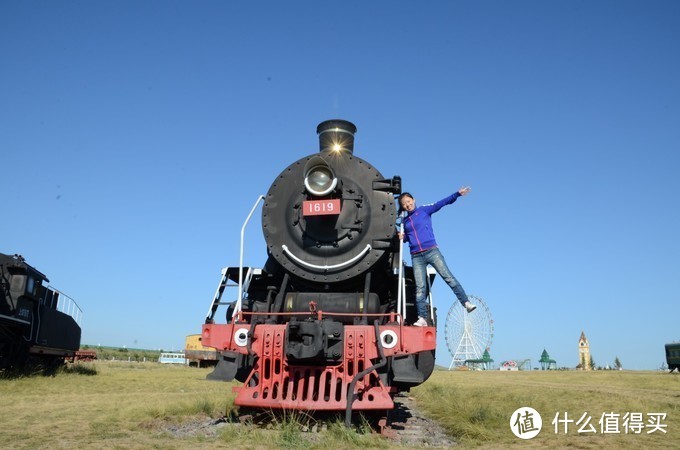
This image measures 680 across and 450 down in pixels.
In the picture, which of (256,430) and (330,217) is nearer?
(256,430)

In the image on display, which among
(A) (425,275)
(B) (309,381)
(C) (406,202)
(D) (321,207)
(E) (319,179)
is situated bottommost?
(B) (309,381)

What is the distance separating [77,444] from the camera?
5172 mm

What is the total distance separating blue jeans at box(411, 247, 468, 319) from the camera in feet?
24.7

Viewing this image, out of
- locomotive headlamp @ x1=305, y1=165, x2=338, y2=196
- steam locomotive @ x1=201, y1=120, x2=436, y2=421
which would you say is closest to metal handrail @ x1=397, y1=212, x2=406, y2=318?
steam locomotive @ x1=201, y1=120, x2=436, y2=421

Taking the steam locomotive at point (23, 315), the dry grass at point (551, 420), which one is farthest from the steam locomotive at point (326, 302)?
the steam locomotive at point (23, 315)

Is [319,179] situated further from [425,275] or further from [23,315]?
[23,315]

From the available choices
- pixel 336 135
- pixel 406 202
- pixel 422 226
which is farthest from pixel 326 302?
pixel 336 135

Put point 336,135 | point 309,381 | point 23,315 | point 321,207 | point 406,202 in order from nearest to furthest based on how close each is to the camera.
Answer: point 309,381
point 321,207
point 406,202
point 336,135
point 23,315

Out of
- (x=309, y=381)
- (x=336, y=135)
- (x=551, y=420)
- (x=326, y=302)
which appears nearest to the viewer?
(x=309, y=381)

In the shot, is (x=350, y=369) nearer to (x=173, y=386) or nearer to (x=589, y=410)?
(x=589, y=410)

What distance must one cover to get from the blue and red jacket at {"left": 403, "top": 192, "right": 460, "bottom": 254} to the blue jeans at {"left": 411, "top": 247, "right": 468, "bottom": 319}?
10 centimetres

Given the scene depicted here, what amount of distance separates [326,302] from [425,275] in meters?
1.42

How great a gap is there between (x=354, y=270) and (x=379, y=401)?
74.6 inches

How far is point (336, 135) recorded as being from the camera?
8609 mm
